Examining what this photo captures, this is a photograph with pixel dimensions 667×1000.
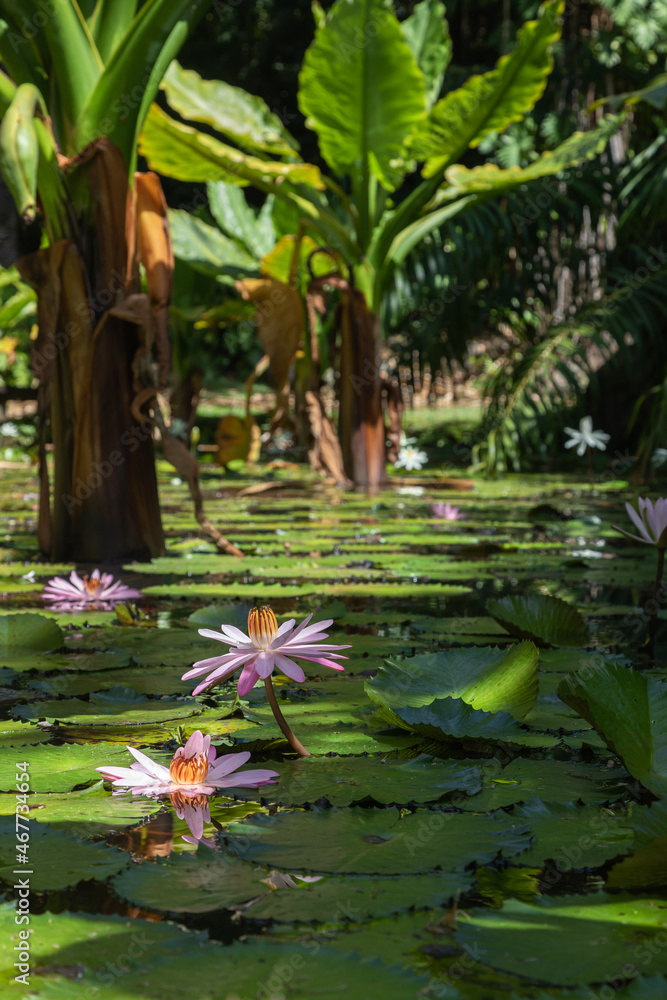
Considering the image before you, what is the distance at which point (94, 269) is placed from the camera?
1.96 metres

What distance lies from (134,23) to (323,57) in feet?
7.40

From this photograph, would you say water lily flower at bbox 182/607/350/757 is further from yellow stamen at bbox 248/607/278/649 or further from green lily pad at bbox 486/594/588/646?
green lily pad at bbox 486/594/588/646

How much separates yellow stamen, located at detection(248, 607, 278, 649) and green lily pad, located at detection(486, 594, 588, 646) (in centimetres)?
53

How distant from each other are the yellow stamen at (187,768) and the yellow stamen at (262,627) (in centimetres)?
11

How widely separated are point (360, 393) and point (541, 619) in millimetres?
3288

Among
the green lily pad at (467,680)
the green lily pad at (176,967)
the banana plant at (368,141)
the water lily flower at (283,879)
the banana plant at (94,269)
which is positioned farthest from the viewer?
the banana plant at (368,141)

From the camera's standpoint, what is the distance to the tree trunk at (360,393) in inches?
173

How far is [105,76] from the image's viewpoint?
1.87 m

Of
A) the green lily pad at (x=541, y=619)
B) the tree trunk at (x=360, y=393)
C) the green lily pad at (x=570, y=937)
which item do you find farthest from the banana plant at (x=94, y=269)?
the tree trunk at (x=360, y=393)

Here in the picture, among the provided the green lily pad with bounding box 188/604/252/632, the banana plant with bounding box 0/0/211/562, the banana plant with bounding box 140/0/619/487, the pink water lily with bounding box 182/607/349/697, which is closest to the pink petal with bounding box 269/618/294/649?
the pink water lily with bounding box 182/607/349/697

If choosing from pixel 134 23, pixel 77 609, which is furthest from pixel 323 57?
pixel 77 609

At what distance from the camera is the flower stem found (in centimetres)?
73

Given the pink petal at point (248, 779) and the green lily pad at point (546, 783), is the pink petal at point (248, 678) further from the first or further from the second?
the green lily pad at point (546, 783)

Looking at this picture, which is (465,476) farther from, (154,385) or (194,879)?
(194,879)
